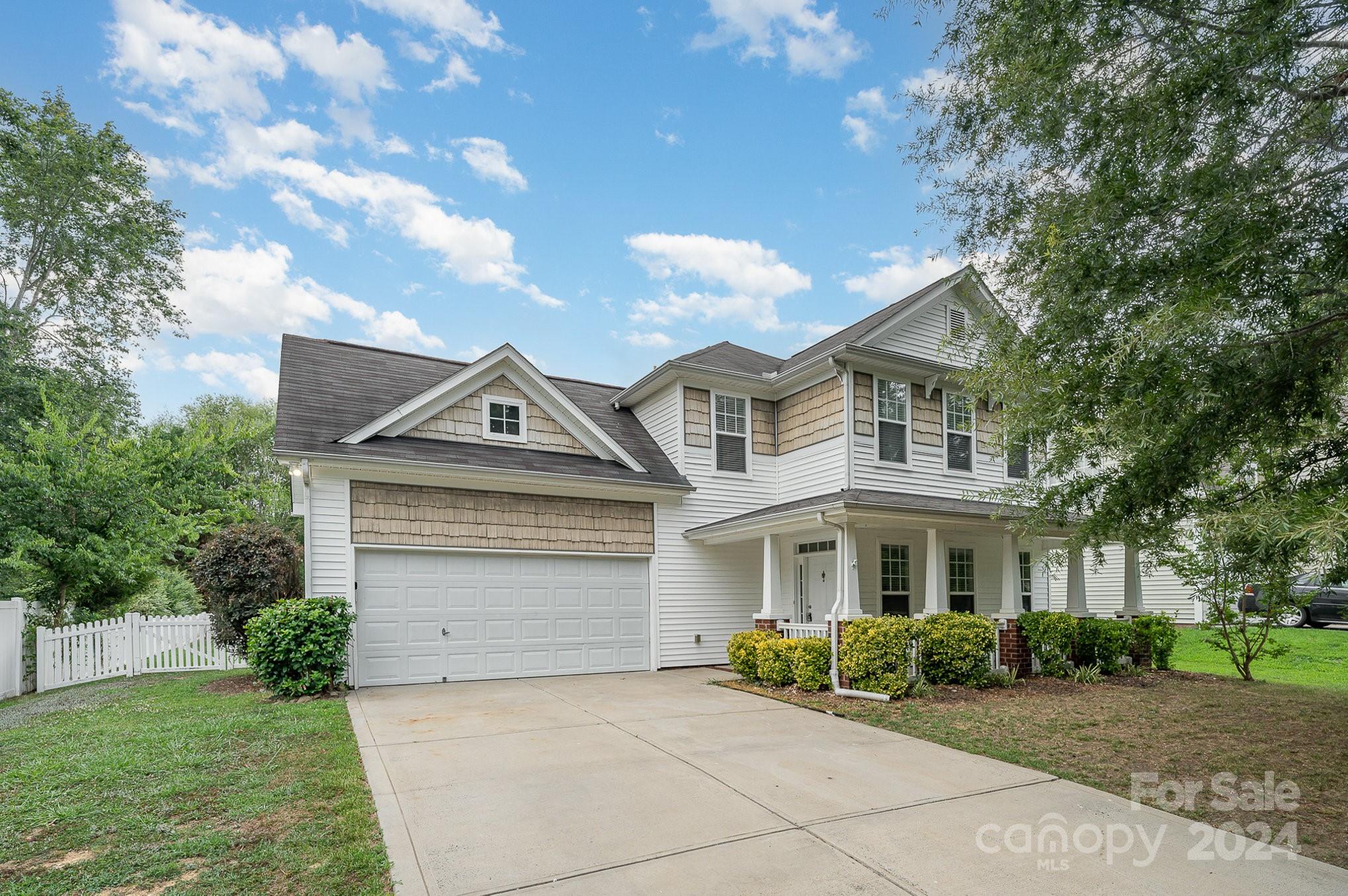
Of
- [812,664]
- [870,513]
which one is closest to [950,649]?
[812,664]

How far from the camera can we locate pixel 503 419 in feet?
41.8

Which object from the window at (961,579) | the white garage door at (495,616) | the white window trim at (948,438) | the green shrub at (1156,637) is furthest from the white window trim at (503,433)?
the green shrub at (1156,637)

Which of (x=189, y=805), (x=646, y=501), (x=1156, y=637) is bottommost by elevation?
(x=1156, y=637)

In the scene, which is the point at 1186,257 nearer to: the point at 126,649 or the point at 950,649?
the point at 950,649

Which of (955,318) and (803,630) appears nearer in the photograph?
(803,630)

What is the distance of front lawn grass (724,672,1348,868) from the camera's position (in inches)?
217

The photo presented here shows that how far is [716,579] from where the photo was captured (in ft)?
45.9

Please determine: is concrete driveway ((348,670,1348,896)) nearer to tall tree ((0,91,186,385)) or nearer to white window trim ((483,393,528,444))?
white window trim ((483,393,528,444))

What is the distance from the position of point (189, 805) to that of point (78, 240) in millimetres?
23653


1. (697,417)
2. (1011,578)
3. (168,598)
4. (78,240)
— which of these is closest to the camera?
(1011,578)

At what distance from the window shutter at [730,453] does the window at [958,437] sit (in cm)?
403

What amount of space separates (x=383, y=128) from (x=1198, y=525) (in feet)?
58.2

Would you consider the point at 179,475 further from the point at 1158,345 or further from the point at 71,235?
the point at 1158,345

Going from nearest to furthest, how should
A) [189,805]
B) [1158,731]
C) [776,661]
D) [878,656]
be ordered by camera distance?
[189,805], [1158,731], [878,656], [776,661]
